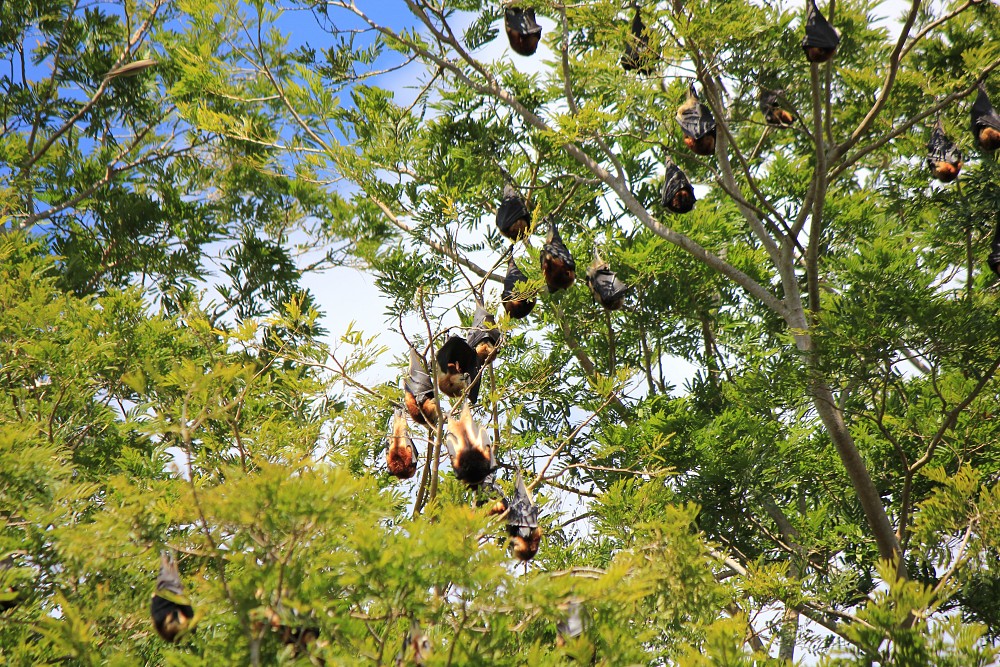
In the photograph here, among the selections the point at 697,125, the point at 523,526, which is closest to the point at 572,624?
the point at 523,526

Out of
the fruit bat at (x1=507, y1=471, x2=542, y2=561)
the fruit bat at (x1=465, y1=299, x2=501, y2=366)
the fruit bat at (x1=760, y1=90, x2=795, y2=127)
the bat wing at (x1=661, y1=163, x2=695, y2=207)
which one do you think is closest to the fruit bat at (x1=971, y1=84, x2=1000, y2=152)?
the fruit bat at (x1=760, y1=90, x2=795, y2=127)

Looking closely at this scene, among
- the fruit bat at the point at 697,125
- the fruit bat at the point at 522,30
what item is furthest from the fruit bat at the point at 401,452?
the fruit bat at the point at 522,30

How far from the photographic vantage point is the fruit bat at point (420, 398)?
428 centimetres

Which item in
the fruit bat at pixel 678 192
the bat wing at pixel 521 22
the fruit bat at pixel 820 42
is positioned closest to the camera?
the fruit bat at pixel 820 42

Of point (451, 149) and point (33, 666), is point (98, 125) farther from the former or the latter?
point (33, 666)

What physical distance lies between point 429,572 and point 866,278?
391 cm

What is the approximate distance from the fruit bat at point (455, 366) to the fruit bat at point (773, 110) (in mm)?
4101

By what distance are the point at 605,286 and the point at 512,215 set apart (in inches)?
33.9

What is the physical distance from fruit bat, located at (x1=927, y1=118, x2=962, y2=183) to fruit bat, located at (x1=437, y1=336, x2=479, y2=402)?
4088mm

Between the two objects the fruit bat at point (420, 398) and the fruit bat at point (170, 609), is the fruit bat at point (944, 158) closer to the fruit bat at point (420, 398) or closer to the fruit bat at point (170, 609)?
the fruit bat at point (420, 398)

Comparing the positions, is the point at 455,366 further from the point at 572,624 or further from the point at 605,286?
the point at 605,286

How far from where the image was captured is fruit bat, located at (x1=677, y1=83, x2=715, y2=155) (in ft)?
19.6

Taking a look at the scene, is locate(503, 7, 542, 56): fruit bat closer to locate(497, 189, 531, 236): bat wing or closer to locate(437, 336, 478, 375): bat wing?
locate(497, 189, 531, 236): bat wing

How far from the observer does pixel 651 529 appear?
13.0 ft
